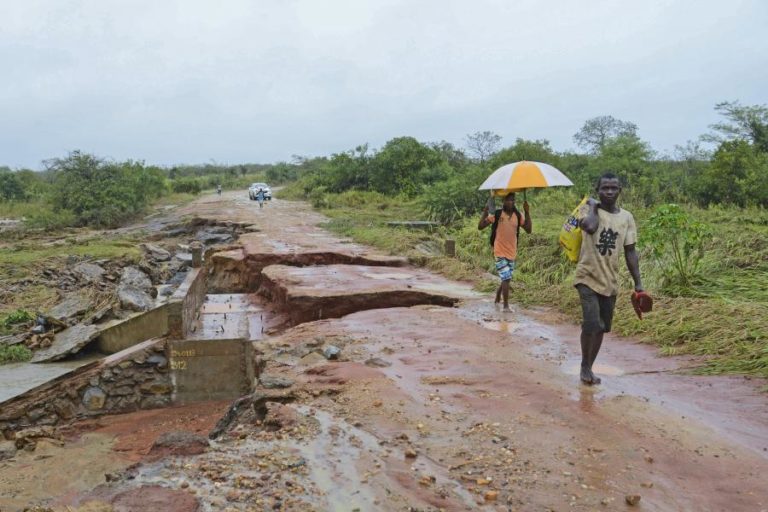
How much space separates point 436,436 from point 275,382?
1616mm

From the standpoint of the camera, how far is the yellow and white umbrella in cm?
660

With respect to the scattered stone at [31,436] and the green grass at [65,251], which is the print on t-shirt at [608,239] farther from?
the green grass at [65,251]

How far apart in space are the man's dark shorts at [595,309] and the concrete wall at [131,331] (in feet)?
22.8

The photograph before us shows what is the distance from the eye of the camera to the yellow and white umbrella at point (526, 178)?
21.7 feet

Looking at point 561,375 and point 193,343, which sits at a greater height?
point 561,375

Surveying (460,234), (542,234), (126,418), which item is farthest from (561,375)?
(460,234)

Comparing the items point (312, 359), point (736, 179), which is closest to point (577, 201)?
point (736, 179)

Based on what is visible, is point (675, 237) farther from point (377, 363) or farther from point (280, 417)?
point (280, 417)

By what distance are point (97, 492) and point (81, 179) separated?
25174 mm

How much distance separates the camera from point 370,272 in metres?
10.8

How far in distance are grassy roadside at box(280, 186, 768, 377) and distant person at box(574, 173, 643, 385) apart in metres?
1.38

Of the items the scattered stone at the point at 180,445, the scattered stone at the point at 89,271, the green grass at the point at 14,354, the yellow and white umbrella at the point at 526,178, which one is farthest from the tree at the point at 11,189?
the scattered stone at the point at 180,445

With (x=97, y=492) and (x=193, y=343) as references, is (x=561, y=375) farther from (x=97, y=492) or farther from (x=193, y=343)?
(x=193, y=343)

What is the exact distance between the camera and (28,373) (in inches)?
367
